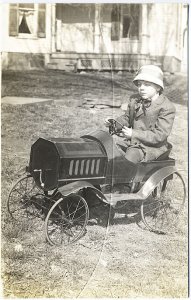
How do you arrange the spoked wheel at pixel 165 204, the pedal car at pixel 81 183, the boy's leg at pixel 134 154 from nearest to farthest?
1. the pedal car at pixel 81 183
2. the boy's leg at pixel 134 154
3. the spoked wheel at pixel 165 204

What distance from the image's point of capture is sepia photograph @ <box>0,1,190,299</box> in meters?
2.46

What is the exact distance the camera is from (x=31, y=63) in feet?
8.61

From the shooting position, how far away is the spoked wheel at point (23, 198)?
2498 mm

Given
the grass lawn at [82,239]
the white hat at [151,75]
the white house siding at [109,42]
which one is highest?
the white house siding at [109,42]

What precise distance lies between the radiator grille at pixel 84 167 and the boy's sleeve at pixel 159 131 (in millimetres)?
295

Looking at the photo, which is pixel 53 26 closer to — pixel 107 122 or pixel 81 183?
pixel 107 122

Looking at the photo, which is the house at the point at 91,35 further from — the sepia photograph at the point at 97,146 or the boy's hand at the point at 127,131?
the boy's hand at the point at 127,131

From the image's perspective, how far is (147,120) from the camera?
2.51 m

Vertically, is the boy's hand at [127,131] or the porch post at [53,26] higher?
the porch post at [53,26]

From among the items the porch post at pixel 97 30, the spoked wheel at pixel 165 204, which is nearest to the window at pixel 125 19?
the porch post at pixel 97 30

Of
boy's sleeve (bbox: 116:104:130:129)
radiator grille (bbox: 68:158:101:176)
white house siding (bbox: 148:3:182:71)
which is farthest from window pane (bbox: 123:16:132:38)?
radiator grille (bbox: 68:158:101:176)

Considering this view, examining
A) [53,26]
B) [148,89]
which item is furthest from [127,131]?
[53,26]

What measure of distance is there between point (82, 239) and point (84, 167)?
0.49m

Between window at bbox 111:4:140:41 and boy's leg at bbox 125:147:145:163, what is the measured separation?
2.56ft
